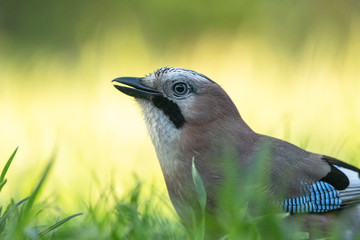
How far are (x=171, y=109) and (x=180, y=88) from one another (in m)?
0.09

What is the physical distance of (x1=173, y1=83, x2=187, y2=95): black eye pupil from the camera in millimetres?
2762

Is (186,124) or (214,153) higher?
(186,124)

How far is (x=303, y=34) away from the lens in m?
6.76

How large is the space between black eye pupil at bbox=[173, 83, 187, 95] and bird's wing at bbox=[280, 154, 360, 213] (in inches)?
21.4

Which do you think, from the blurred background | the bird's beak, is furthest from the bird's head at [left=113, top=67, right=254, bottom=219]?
the blurred background

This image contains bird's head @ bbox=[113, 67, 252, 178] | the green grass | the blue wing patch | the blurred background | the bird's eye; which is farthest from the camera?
the blurred background

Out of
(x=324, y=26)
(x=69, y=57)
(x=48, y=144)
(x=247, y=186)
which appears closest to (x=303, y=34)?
(x=324, y=26)

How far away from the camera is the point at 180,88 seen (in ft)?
9.08

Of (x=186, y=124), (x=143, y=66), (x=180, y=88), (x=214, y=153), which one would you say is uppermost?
(x=143, y=66)

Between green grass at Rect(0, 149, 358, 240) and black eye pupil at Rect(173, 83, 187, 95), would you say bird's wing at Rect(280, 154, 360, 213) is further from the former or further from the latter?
black eye pupil at Rect(173, 83, 187, 95)

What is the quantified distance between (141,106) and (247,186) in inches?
27.0

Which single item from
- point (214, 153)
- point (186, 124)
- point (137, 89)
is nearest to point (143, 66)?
point (137, 89)

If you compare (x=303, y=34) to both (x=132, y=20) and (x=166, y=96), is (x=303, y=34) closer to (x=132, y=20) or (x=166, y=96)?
(x=132, y=20)

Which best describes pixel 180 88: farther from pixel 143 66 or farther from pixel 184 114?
pixel 143 66
